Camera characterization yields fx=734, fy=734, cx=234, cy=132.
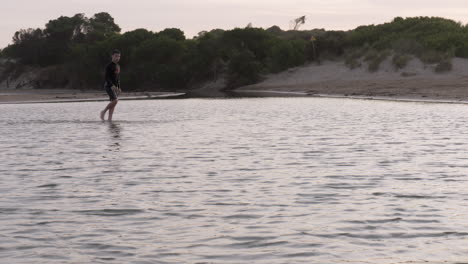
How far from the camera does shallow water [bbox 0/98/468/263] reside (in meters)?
5.45

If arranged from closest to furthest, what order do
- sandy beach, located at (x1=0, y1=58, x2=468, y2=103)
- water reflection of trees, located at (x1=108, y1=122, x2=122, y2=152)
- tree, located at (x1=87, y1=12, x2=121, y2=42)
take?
1. water reflection of trees, located at (x1=108, y1=122, x2=122, y2=152)
2. sandy beach, located at (x1=0, y1=58, x2=468, y2=103)
3. tree, located at (x1=87, y1=12, x2=121, y2=42)

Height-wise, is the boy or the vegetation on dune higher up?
the vegetation on dune

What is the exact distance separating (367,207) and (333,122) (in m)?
12.0

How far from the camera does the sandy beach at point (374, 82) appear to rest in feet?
114

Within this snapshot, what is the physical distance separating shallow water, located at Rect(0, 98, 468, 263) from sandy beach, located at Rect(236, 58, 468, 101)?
19203 millimetres

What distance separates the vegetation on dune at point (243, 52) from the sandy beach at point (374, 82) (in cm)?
89

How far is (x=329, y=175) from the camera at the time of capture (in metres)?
8.99

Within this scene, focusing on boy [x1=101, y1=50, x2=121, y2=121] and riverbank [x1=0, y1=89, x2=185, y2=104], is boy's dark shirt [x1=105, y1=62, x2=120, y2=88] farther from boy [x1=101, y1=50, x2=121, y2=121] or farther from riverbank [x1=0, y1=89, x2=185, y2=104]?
riverbank [x1=0, y1=89, x2=185, y2=104]

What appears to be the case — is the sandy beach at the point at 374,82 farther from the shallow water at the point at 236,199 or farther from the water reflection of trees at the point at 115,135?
the shallow water at the point at 236,199

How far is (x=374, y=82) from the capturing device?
4503cm

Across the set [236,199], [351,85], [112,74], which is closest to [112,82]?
[112,74]

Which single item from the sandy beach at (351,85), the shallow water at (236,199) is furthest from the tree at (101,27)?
the shallow water at (236,199)

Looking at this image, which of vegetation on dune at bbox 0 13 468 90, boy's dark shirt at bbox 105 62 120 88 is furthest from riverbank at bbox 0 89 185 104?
boy's dark shirt at bbox 105 62 120 88

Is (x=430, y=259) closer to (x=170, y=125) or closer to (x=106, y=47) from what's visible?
(x=170, y=125)
